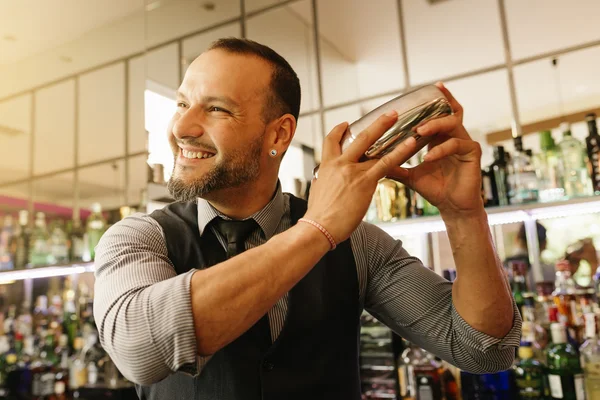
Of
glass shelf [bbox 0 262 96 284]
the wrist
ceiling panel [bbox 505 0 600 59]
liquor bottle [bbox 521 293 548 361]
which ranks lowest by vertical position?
liquor bottle [bbox 521 293 548 361]

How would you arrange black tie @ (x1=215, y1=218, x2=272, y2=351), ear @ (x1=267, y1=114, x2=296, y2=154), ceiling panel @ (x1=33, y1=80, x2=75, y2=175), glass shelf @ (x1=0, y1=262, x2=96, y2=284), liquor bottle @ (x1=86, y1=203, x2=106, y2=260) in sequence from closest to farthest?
black tie @ (x1=215, y1=218, x2=272, y2=351) < ear @ (x1=267, y1=114, x2=296, y2=154) < glass shelf @ (x1=0, y1=262, x2=96, y2=284) < liquor bottle @ (x1=86, y1=203, x2=106, y2=260) < ceiling panel @ (x1=33, y1=80, x2=75, y2=175)

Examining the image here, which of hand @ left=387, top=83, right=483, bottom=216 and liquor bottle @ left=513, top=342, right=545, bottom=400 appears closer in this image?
hand @ left=387, top=83, right=483, bottom=216

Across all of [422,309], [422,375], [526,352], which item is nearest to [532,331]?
[526,352]

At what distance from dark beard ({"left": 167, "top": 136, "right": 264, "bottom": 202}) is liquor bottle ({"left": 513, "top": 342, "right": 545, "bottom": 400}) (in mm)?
1316

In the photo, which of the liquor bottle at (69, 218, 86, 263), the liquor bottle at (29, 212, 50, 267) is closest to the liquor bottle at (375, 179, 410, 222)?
the liquor bottle at (69, 218, 86, 263)

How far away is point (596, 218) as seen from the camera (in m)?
2.07

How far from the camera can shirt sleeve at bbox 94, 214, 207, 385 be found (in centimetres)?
69

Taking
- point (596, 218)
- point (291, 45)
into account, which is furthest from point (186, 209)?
point (291, 45)

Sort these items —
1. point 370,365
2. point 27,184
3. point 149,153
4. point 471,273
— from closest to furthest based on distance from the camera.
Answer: point 471,273, point 370,365, point 149,153, point 27,184

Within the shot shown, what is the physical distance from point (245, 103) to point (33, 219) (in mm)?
3406

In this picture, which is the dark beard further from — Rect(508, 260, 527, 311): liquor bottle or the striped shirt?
Rect(508, 260, 527, 311): liquor bottle

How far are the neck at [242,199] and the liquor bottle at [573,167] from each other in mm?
1154

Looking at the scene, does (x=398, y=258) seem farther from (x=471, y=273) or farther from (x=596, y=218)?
(x=596, y=218)

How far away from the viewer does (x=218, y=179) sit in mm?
1042
